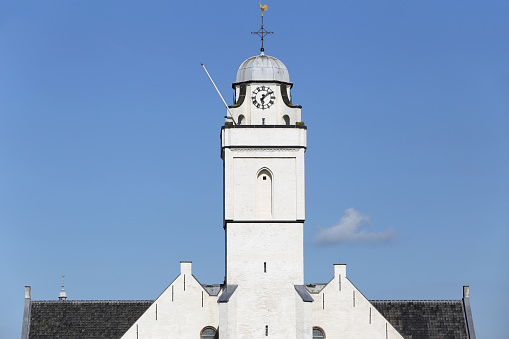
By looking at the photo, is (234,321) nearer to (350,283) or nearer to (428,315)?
(350,283)

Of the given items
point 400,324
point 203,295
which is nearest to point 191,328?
point 203,295

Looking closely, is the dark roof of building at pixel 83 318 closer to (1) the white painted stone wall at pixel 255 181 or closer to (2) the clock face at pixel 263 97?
(1) the white painted stone wall at pixel 255 181

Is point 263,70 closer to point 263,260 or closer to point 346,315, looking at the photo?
point 263,260

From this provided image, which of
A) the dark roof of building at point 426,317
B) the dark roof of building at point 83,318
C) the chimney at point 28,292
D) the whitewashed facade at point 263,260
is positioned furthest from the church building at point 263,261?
the chimney at point 28,292

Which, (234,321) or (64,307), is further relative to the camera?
(64,307)

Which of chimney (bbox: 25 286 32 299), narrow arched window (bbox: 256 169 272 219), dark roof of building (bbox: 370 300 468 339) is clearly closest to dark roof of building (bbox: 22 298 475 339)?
dark roof of building (bbox: 370 300 468 339)

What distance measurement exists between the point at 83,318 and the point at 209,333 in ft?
35.1

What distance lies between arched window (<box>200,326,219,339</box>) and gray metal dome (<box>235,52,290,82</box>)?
15.8 metres

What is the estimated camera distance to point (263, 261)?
84.6 m

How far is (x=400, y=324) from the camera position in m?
91.4

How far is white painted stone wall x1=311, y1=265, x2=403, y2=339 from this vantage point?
86.2 metres

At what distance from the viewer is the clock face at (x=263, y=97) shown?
286ft

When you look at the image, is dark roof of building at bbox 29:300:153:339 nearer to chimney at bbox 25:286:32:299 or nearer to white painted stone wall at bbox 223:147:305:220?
chimney at bbox 25:286:32:299

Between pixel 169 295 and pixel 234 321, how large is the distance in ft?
16.8
